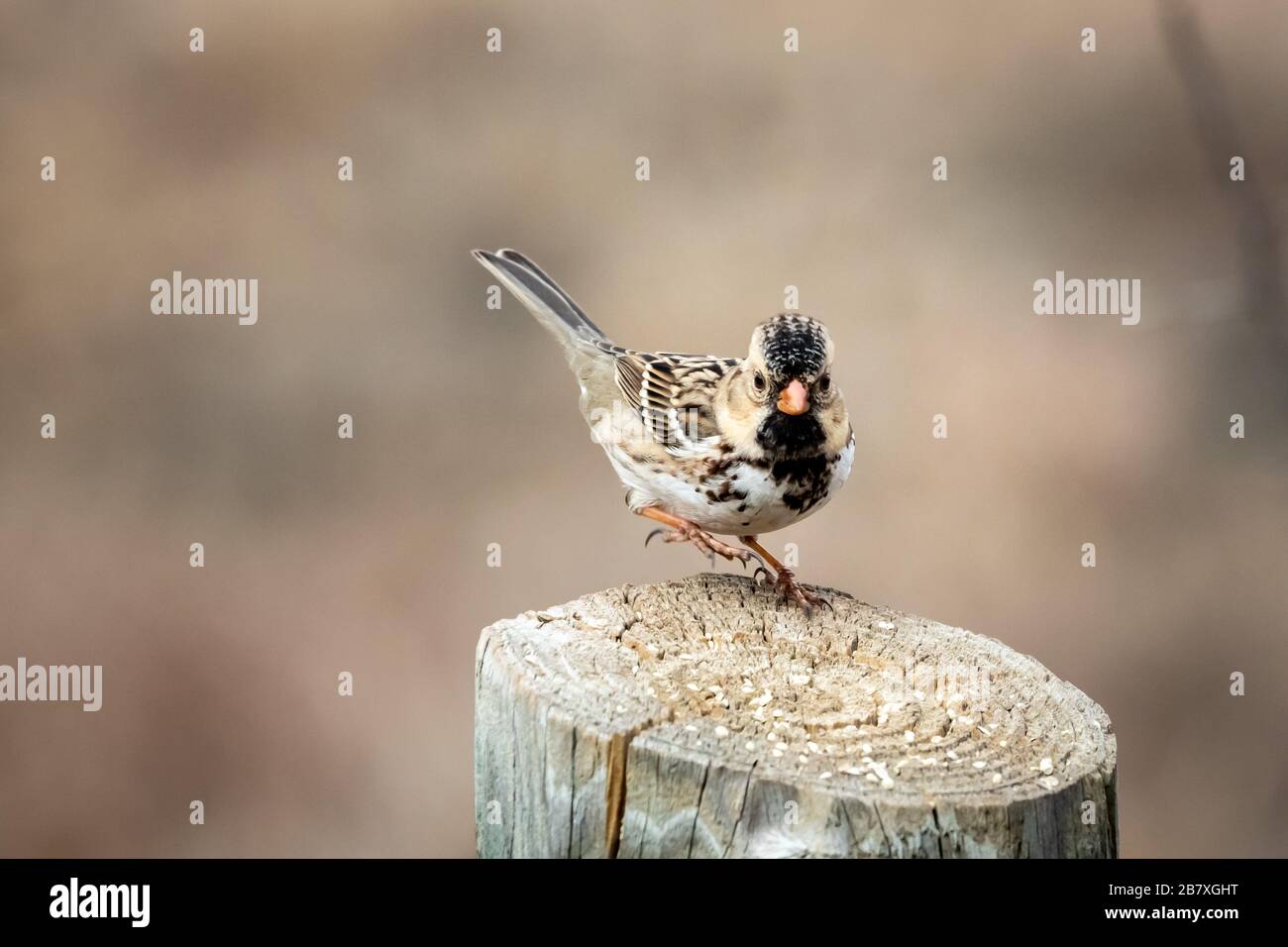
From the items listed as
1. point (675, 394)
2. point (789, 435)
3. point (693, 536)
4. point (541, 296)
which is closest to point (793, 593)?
point (789, 435)

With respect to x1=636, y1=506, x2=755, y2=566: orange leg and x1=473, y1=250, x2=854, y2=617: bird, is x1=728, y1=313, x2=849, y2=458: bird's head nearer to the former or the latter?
x1=473, y1=250, x2=854, y2=617: bird

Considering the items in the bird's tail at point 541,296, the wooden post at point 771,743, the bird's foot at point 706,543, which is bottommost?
the wooden post at point 771,743

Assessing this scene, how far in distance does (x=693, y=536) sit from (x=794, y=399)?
931 mm

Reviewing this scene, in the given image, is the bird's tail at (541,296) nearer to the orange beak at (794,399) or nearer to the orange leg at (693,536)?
the orange leg at (693,536)

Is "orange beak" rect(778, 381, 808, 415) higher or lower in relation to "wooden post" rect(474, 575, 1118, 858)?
higher

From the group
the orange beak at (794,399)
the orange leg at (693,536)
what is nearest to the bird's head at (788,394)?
the orange beak at (794,399)

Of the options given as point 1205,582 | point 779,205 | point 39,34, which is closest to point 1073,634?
point 1205,582

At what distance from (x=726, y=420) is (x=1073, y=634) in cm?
429

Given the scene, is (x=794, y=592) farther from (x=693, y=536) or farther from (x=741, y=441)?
(x=693, y=536)

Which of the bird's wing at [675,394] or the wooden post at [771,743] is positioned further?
the bird's wing at [675,394]

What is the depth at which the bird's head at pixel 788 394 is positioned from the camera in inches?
164

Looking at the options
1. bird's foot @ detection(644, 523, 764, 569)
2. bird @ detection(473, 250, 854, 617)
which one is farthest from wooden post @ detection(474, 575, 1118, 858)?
bird's foot @ detection(644, 523, 764, 569)

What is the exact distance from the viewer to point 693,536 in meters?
4.92

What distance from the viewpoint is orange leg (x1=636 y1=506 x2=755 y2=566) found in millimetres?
4910
